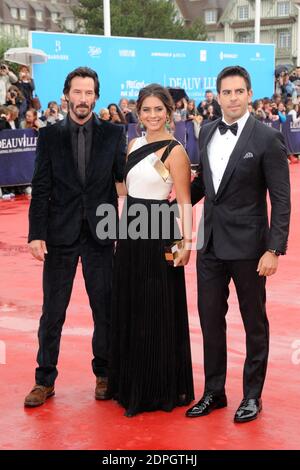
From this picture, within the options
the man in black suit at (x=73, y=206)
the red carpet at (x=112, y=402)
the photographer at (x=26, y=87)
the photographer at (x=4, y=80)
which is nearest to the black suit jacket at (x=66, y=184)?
the man in black suit at (x=73, y=206)

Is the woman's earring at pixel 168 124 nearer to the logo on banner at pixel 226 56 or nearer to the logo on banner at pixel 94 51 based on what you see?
the logo on banner at pixel 94 51

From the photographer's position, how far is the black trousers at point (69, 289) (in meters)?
4.18

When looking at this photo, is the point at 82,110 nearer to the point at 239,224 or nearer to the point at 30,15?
the point at 239,224

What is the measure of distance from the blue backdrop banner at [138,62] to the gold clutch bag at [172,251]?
1322 centimetres

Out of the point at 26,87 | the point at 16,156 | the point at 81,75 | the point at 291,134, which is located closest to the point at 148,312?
the point at 81,75

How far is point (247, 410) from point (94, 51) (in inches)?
586

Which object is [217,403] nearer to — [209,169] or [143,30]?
[209,169]

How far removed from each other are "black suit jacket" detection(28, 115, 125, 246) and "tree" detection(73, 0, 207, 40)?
4830 cm

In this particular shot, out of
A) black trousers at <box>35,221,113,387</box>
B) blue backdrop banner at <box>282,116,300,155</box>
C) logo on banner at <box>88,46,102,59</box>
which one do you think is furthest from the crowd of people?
black trousers at <box>35,221,113,387</box>

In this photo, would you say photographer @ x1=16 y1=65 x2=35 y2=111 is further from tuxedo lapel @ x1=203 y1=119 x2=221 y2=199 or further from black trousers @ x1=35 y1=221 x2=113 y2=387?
tuxedo lapel @ x1=203 y1=119 x2=221 y2=199

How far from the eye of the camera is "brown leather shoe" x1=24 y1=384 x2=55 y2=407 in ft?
13.6

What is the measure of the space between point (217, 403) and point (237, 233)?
0.94 m

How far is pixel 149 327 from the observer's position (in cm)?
400


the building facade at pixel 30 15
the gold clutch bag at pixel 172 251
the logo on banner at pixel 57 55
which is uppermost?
the building facade at pixel 30 15
